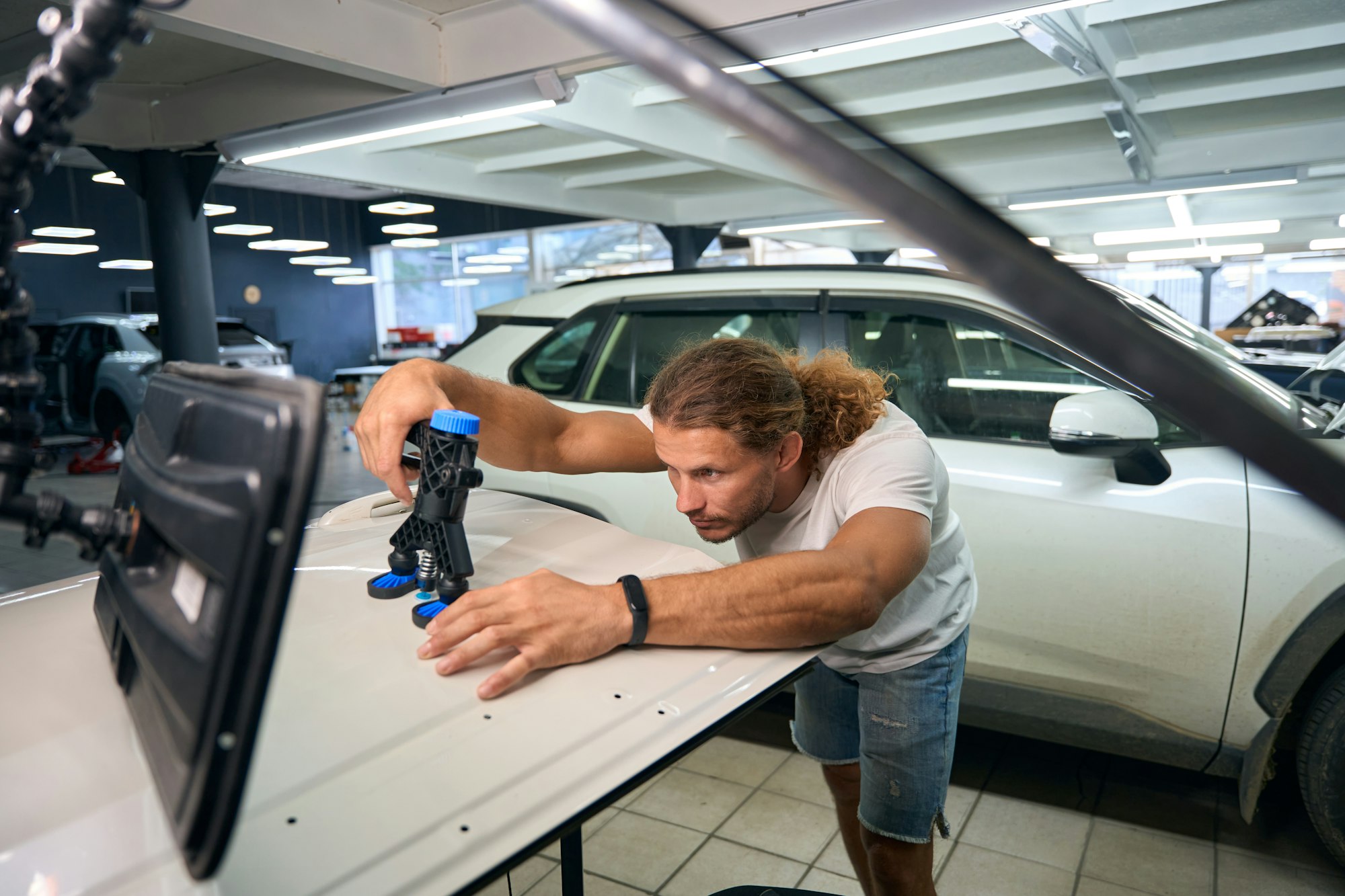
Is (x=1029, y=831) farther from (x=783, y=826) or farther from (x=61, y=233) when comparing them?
(x=61, y=233)

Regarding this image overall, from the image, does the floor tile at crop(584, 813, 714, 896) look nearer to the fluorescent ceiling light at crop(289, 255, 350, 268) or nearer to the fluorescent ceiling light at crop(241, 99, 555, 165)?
the fluorescent ceiling light at crop(241, 99, 555, 165)

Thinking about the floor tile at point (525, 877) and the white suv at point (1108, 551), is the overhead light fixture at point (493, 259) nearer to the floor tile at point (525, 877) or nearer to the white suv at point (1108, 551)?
the white suv at point (1108, 551)

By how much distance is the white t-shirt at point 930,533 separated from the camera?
1.55m

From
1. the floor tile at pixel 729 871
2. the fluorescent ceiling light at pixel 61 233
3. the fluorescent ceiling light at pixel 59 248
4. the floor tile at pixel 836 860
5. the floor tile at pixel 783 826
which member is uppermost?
the fluorescent ceiling light at pixel 61 233

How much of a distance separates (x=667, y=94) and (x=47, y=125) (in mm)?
6229

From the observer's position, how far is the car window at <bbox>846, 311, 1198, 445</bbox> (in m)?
2.74

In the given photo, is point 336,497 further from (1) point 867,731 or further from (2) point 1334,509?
(2) point 1334,509

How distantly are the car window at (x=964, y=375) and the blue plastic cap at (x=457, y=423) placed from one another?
1652mm

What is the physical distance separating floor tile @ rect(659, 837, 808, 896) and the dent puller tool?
1424mm

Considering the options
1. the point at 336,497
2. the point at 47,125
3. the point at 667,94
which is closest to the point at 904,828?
the point at 47,125

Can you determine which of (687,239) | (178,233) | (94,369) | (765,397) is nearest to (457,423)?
(765,397)

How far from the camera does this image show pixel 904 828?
5.60 feet

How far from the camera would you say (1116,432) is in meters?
2.43

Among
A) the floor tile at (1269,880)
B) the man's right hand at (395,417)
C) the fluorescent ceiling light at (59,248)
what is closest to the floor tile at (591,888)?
the man's right hand at (395,417)
